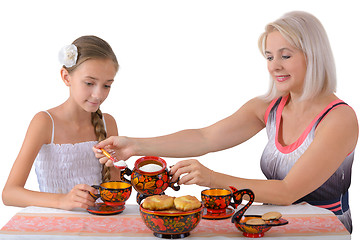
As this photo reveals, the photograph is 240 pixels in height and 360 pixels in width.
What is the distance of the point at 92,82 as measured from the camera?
3066 mm

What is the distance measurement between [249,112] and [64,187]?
137 centimetres

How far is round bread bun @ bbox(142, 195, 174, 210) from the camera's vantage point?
2146 mm

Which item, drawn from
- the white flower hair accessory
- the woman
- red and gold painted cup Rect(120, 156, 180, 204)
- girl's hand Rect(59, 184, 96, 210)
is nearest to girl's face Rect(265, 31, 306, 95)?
the woman

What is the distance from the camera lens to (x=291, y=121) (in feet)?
10.5

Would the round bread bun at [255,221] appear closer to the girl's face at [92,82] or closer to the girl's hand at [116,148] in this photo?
the girl's hand at [116,148]

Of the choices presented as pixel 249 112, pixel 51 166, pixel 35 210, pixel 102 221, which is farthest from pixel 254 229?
pixel 51 166

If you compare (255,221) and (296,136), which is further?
(296,136)

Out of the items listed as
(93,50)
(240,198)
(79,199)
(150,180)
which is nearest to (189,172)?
(150,180)

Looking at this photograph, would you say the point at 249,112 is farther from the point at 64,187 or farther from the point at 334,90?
the point at 64,187

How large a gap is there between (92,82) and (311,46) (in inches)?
Result: 53.1

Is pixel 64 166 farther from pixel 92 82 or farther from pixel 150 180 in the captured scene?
pixel 150 180

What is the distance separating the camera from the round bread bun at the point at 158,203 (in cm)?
215

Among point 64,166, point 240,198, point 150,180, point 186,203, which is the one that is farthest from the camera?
point 64,166

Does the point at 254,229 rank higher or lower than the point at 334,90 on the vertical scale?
lower
